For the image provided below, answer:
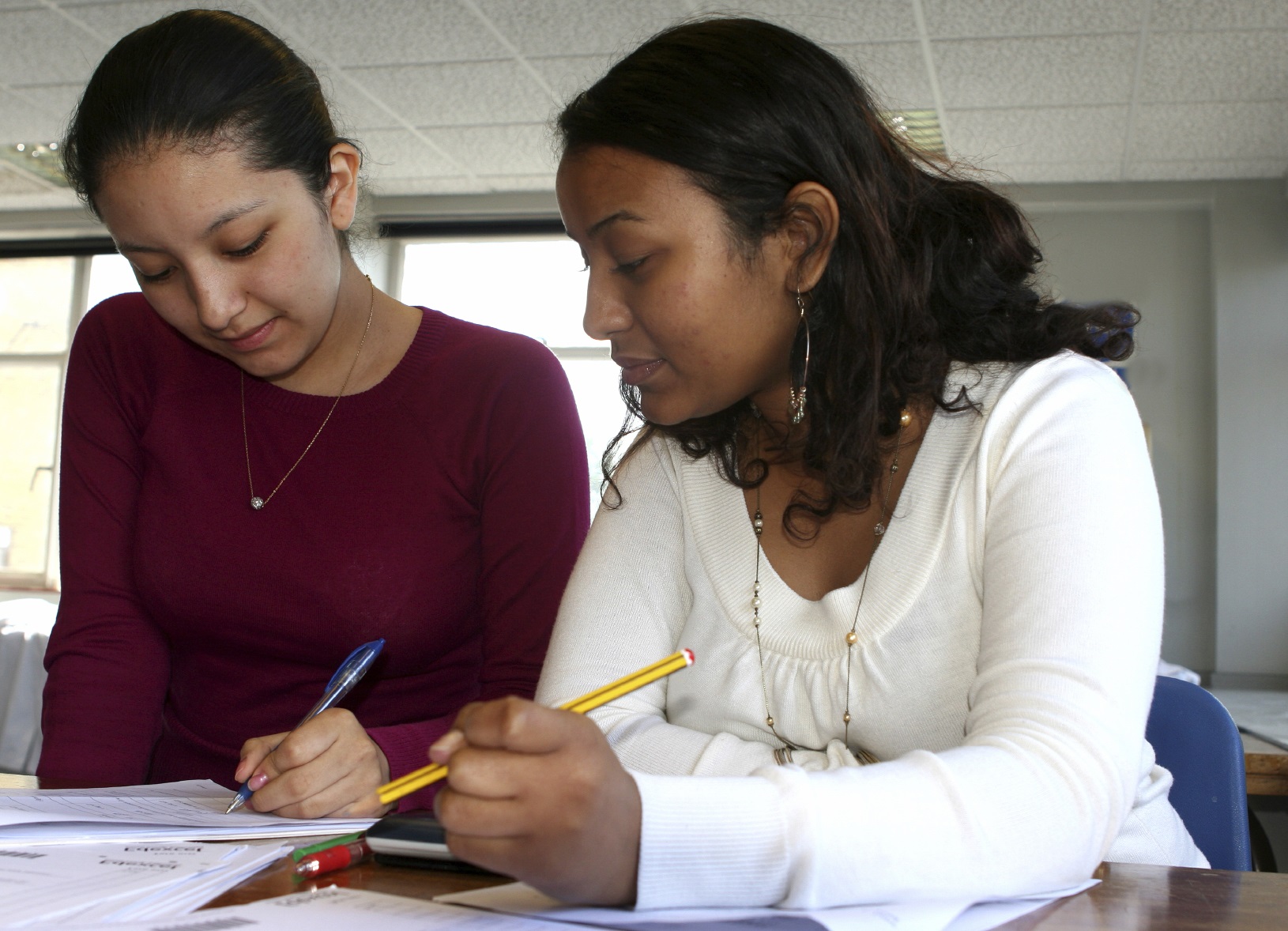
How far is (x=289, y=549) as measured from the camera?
1.23 metres

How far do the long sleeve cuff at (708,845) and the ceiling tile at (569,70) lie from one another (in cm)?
384

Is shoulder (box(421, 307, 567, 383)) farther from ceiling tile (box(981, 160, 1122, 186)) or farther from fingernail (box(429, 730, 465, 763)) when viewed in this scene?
ceiling tile (box(981, 160, 1122, 186))

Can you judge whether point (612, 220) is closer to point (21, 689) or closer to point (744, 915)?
point (744, 915)

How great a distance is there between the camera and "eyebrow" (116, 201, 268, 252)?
3.52 ft

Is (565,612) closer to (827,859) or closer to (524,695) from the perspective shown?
(524,695)

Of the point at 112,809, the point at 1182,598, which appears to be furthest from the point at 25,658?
the point at 1182,598

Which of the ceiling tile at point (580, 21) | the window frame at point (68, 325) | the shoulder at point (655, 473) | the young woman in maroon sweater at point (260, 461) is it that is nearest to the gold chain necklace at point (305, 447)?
the young woman in maroon sweater at point (260, 461)

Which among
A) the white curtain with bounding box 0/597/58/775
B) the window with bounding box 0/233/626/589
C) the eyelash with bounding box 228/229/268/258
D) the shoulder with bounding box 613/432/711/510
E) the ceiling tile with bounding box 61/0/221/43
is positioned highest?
the ceiling tile with bounding box 61/0/221/43

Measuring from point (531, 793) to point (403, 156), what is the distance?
5172 mm

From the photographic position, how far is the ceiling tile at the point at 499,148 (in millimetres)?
4949

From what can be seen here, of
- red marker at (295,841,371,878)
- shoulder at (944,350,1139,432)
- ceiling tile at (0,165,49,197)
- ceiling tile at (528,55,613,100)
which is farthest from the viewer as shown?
ceiling tile at (0,165,49,197)

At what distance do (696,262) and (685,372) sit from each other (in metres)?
0.09

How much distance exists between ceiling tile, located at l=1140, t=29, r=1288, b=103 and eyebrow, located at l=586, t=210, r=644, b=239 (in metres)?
3.53

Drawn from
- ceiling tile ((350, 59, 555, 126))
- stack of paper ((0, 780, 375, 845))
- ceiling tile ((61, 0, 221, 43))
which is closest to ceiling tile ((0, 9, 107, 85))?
ceiling tile ((61, 0, 221, 43))
